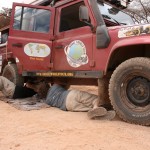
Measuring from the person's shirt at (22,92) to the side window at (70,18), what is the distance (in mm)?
1518

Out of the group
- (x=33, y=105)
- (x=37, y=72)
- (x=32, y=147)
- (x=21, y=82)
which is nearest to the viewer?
(x=32, y=147)

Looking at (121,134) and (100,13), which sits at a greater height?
(100,13)

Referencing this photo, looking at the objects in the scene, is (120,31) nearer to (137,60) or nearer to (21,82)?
(137,60)

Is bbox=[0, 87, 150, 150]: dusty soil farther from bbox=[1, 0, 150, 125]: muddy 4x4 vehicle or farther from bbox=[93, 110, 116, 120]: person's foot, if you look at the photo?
bbox=[1, 0, 150, 125]: muddy 4x4 vehicle

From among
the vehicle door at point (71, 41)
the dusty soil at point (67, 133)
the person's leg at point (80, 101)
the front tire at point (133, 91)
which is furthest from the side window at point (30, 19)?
the front tire at point (133, 91)

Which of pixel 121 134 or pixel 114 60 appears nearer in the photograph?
pixel 121 134

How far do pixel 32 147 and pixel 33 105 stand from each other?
2.47m

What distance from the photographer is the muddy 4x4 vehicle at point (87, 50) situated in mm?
3961

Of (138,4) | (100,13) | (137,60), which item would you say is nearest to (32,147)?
(137,60)

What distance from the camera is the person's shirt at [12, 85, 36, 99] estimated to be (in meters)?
5.93

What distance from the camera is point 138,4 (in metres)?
12.5

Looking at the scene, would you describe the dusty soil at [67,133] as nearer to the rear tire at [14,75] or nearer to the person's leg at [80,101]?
the person's leg at [80,101]

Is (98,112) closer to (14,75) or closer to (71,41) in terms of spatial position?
(71,41)

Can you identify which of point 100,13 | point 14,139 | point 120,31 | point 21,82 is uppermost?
point 100,13
